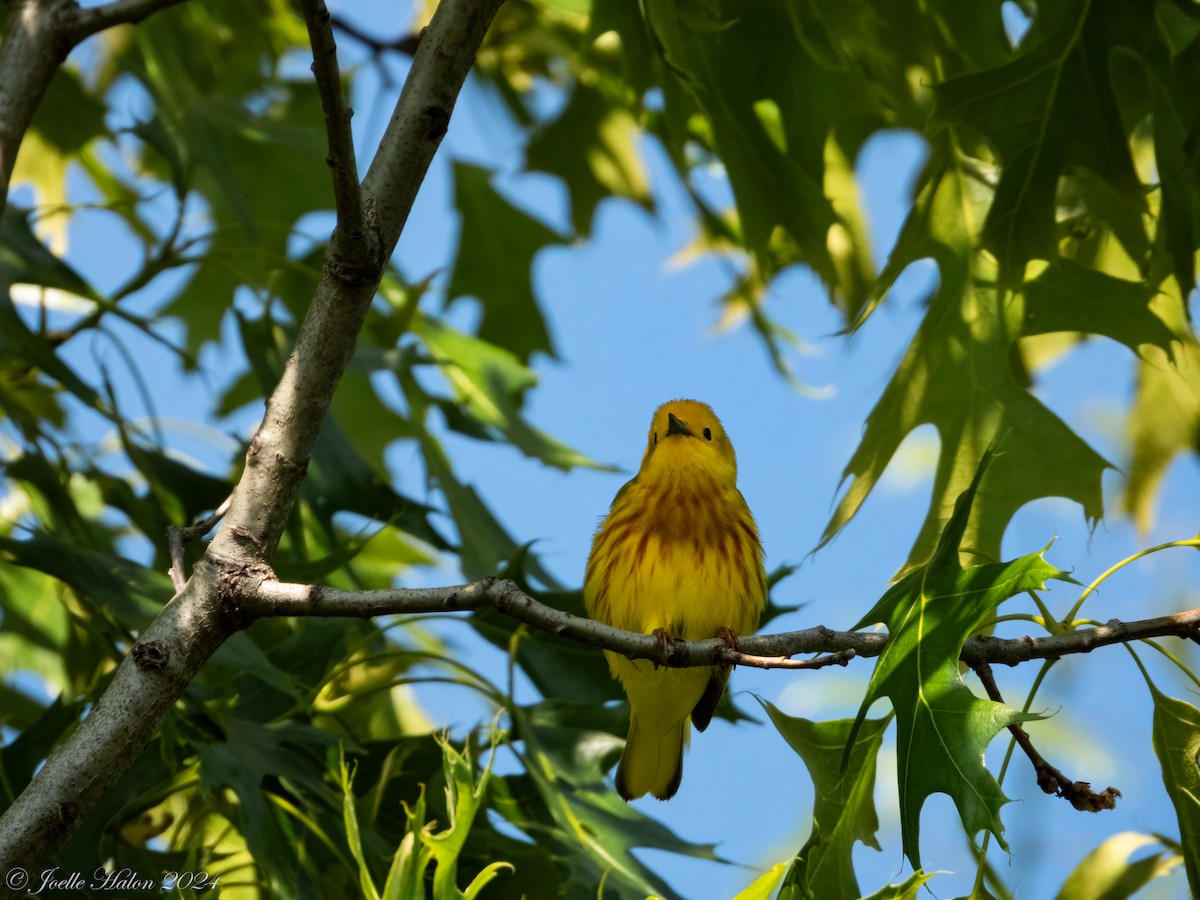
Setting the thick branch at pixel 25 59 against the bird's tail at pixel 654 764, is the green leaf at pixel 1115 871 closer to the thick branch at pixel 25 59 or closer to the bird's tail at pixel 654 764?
the bird's tail at pixel 654 764

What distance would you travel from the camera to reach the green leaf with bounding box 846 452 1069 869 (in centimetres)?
175

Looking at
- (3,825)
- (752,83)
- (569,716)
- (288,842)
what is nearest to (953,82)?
(752,83)

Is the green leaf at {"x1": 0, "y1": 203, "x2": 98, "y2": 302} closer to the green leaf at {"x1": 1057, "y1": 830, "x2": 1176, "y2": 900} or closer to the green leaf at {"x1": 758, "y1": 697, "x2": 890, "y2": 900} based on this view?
the green leaf at {"x1": 758, "y1": 697, "x2": 890, "y2": 900}

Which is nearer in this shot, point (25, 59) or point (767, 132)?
point (25, 59)

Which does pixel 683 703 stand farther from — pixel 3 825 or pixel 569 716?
pixel 3 825

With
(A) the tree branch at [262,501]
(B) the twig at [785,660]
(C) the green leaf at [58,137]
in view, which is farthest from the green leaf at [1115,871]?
(C) the green leaf at [58,137]

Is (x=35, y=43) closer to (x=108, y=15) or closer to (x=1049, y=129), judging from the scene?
(x=108, y=15)

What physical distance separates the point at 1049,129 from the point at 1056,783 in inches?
55.0

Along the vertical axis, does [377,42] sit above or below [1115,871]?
above

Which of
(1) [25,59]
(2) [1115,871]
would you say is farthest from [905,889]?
(1) [25,59]

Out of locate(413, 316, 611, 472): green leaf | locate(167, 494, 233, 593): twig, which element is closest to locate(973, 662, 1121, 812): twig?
locate(167, 494, 233, 593): twig

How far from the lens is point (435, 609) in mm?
1724

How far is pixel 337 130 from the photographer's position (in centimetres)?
173

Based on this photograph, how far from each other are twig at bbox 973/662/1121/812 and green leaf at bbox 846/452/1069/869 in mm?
76
